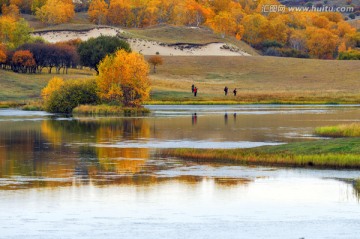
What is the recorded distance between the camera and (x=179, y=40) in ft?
623

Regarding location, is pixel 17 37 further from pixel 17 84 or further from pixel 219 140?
pixel 219 140

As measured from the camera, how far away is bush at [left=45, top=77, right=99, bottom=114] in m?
84.8

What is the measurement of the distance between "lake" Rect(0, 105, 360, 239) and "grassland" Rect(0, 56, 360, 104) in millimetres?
57192

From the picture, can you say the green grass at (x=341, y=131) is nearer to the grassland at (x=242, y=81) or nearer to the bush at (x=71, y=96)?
the bush at (x=71, y=96)

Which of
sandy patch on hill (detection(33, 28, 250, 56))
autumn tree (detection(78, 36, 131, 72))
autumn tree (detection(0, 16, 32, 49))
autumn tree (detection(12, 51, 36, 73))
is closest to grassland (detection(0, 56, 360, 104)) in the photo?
A: autumn tree (detection(78, 36, 131, 72))

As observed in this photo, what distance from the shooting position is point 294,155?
38188 mm

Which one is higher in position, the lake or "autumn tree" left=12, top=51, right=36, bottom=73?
"autumn tree" left=12, top=51, right=36, bottom=73

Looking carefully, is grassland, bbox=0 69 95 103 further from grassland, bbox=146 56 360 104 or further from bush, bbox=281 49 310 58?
bush, bbox=281 49 310 58

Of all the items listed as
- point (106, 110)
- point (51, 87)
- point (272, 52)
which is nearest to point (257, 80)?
point (51, 87)

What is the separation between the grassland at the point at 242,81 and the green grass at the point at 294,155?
64.2 metres

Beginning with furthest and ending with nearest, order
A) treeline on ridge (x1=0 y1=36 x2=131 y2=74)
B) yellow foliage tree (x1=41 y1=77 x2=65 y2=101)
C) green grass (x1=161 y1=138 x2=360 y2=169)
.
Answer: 1. treeline on ridge (x1=0 y1=36 x2=131 y2=74)
2. yellow foliage tree (x1=41 y1=77 x2=65 y2=101)
3. green grass (x1=161 y1=138 x2=360 y2=169)

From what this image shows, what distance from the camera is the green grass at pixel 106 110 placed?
82325mm

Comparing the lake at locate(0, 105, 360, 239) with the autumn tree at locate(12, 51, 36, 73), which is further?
the autumn tree at locate(12, 51, 36, 73)

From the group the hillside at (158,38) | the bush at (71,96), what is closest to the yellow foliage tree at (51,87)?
the bush at (71,96)
